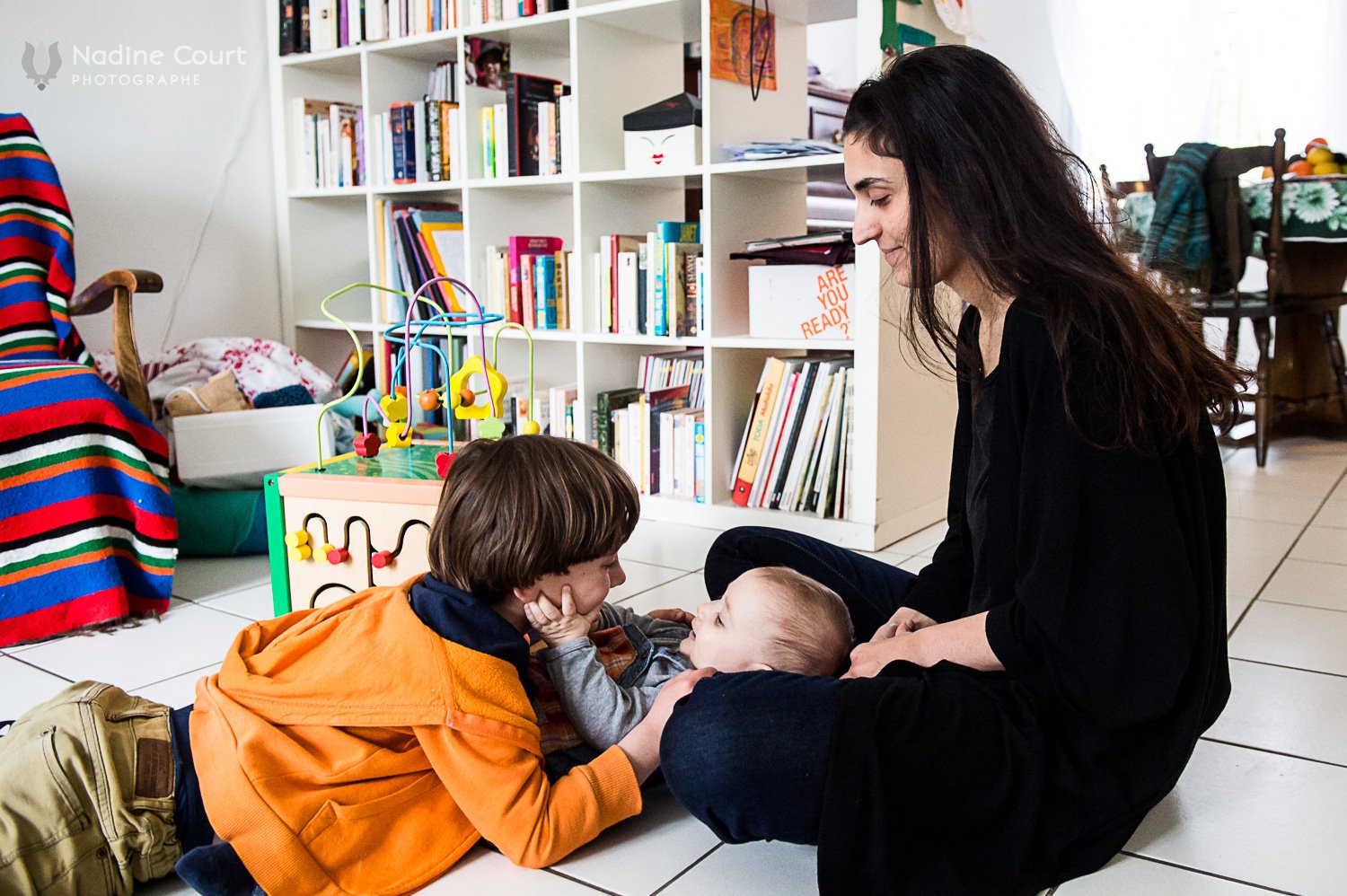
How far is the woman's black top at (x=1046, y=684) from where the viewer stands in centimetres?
96

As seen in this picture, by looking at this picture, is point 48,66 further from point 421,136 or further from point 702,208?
point 702,208

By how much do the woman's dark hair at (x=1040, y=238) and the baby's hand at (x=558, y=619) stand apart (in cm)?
48

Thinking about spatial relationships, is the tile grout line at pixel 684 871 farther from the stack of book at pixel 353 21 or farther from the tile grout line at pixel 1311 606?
the stack of book at pixel 353 21

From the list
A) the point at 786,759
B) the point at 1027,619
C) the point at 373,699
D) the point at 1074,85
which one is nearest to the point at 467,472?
the point at 373,699

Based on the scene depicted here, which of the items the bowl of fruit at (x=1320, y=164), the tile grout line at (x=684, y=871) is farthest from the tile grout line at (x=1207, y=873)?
the bowl of fruit at (x=1320, y=164)

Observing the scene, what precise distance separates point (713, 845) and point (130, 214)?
8.71 feet

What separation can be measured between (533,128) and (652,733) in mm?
2073

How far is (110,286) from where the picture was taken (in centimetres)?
233

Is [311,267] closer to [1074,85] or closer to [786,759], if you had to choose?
[786,759]

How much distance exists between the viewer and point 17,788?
1037 millimetres

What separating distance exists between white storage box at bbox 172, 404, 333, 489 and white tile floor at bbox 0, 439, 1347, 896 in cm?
18

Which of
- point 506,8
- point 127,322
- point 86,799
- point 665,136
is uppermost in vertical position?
point 506,8

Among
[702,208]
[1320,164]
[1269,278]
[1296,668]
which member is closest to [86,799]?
[1296,668]

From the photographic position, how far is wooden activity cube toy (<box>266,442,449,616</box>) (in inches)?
66.9
